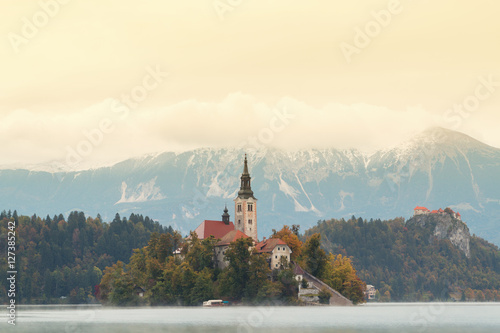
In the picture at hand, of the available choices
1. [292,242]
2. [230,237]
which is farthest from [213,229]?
[292,242]

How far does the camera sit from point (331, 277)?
178 m

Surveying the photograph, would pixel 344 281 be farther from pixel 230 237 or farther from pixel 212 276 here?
pixel 212 276

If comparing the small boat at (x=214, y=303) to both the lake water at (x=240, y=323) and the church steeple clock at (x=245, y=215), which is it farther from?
the church steeple clock at (x=245, y=215)

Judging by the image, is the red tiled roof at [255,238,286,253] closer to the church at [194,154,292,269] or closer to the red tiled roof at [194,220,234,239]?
the church at [194,154,292,269]

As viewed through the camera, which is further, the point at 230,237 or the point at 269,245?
the point at 230,237

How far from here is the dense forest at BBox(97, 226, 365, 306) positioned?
16375 cm

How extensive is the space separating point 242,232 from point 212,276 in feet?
52.2

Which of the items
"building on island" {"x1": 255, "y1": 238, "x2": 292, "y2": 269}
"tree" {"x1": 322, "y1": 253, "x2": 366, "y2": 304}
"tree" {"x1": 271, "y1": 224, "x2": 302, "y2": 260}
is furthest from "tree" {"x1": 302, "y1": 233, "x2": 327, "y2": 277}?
"building on island" {"x1": 255, "y1": 238, "x2": 292, "y2": 269}

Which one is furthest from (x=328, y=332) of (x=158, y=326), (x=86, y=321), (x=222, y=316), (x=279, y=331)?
(x=86, y=321)

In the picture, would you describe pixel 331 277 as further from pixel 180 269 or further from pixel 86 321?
pixel 86 321

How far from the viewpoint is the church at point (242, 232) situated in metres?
173

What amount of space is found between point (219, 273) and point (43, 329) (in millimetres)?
64840

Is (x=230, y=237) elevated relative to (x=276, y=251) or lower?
elevated

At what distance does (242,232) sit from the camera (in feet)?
604
